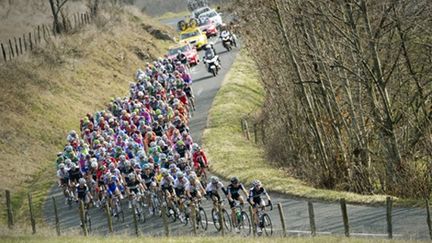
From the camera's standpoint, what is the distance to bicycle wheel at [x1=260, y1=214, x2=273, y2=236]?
88.8 feet

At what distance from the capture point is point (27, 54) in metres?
58.9

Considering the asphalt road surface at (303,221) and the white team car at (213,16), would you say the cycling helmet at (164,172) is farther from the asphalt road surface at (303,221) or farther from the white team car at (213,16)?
the white team car at (213,16)

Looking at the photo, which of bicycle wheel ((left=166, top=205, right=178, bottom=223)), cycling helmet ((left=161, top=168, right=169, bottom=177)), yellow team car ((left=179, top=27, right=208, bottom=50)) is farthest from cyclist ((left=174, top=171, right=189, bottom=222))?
yellow team car ((left=179, top=27, right=208, bottom=50))

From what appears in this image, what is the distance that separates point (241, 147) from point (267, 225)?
60.0 feet

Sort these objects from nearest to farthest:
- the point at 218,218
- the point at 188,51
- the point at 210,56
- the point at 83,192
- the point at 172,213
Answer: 1. the point at 218,218
2. the point at 172,213
3. the point at 83,192
4. the point at 210,56
5. the point at 188,51

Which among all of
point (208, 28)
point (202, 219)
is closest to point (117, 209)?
point (202, 219)

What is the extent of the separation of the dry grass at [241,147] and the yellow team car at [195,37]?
12.5ft

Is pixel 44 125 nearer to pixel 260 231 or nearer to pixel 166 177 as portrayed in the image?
pixel 166 177

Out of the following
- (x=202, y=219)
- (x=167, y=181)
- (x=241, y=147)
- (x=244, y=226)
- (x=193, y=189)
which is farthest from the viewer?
(x=241, y=147)

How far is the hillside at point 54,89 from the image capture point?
44.0 m

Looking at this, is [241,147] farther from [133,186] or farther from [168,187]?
[168,187]

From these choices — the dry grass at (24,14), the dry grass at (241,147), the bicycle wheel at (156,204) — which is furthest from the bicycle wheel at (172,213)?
the dry grass at (24,14)

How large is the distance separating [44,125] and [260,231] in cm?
2454

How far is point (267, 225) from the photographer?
91.6ft
